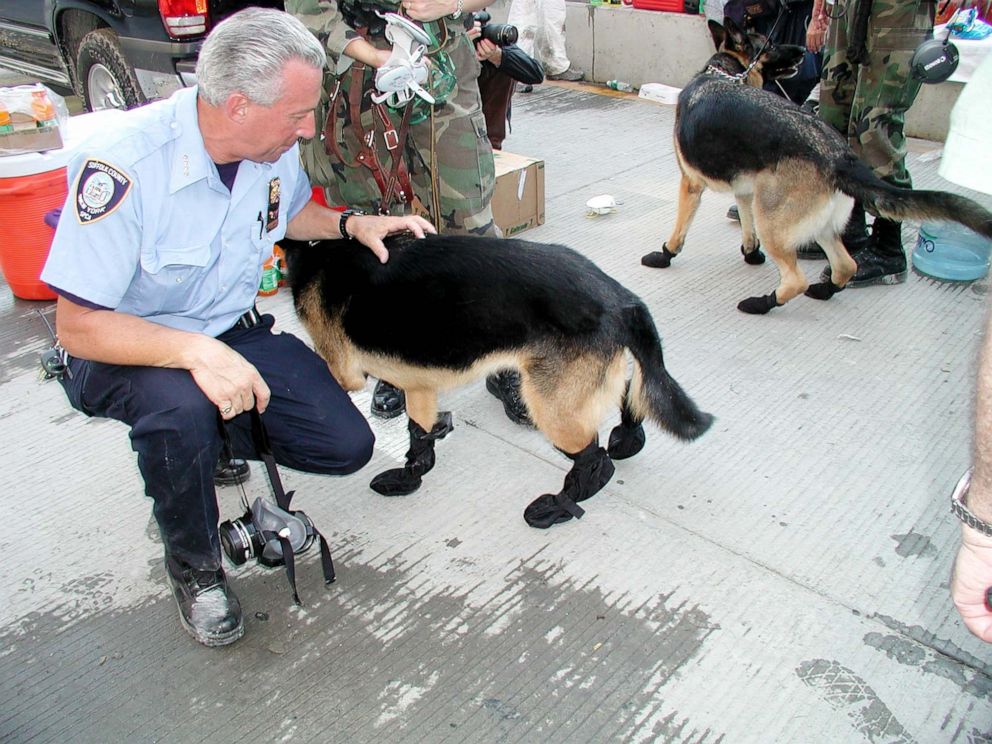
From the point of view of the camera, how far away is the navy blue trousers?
1889 mm

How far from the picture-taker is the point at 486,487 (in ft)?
8.79

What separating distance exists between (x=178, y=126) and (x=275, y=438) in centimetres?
88

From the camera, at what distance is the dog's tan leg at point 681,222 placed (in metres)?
3.97

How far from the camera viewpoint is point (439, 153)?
9.16 feet

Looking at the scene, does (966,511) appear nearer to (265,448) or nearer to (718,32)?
(265,448)

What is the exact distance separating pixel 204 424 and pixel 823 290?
302 centimetres

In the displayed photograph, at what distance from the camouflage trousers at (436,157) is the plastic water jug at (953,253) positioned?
2.40 meters

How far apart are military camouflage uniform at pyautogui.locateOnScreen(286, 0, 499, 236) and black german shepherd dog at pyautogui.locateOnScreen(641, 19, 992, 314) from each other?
1.36 meters

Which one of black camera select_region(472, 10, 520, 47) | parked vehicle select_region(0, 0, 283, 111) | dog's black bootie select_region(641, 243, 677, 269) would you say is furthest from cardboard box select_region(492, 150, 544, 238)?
parked vehicle select_region(0, 0, 283, 111)

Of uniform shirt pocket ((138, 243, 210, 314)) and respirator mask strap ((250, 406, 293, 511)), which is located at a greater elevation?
uniform shirt pocket ((138, 243, 210, 314))

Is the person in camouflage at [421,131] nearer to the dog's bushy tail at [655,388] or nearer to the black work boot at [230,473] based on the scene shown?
the dog's bushy tail at [655,388]

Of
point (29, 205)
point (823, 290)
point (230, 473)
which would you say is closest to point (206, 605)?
point (230, 473)

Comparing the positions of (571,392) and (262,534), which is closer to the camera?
(262,534)

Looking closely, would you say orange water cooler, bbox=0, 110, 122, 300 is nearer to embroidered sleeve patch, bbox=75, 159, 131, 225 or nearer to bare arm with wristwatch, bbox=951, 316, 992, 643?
embroidered sleeve patch, bbox=75, 159, 131, 225
